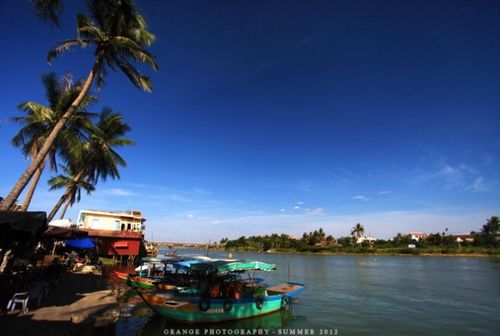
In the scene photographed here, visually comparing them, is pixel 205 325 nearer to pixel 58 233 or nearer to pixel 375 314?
pixel 58 233

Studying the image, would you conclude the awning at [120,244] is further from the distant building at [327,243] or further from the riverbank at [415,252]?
the distant building at [327,243]

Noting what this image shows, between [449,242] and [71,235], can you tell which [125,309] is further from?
[449,242]

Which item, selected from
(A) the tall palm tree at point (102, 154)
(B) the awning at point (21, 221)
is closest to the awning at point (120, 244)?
(A) the tall palm tree at point (102, 154)

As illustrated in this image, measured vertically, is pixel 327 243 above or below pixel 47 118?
below

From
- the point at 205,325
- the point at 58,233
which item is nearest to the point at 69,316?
the point at 58,233

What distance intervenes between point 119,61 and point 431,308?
26966 millimetres

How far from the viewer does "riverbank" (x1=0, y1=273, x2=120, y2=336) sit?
31.2 ft

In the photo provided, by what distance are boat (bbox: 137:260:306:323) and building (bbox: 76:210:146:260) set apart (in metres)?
18.7

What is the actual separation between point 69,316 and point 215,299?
20.2ft

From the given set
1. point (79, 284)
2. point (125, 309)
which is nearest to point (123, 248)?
point (79, 284)

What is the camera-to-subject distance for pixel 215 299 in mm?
14594

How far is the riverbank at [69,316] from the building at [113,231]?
54.1 feet

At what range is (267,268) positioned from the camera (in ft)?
59.2

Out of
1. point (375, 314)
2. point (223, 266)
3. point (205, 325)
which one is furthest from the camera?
point (375, 314)
